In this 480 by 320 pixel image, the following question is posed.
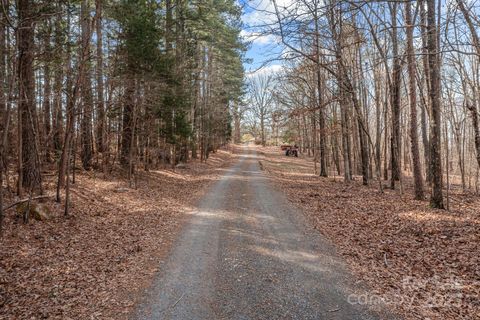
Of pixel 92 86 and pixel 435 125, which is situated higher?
pixel 92 86

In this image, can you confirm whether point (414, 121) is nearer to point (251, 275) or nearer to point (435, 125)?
point (435, 125)

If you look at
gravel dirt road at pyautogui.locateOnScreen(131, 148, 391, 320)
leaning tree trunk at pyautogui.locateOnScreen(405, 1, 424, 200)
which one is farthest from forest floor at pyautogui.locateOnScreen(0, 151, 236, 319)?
leaning tree trunk at pyautogui.locateOnScreen(405, 1, 424, 200)

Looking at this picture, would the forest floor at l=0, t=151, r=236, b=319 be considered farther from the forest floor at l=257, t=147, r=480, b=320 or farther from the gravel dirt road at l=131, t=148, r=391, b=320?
the forest floor at l=257, t=147, r=480, b=320

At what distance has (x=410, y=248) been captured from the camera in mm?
5672

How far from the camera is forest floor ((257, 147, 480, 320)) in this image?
3.92 m

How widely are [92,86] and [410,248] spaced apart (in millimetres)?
12970

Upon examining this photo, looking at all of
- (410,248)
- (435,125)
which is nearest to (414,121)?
(435,125)

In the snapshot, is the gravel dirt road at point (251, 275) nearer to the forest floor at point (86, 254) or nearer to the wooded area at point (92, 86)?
the forest floor at point (86, 254)

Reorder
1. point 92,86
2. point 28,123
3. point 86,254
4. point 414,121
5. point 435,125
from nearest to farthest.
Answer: point 86,254
point 28,123
point 435,125
point 414,121
point 92,86

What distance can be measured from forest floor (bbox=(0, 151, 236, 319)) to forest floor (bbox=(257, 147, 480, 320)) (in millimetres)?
3651

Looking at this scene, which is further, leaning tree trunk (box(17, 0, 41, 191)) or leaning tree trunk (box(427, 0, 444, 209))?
leaning tree trunk (box(427, 0, 444, 209))

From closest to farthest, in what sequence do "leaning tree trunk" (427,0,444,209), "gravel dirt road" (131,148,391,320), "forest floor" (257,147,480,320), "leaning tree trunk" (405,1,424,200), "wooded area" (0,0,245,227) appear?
"gravel dirt road" (131,148,391,320), "forest floor" (257,147,480,320), "wooded area" (0,0,245,227), "leaning tree trunk" (427,0,444,209), "leaning tree trunk" (405,1,424,200)

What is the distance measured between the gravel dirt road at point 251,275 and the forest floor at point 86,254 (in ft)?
1.51

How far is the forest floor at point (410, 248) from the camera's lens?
12.9ft
